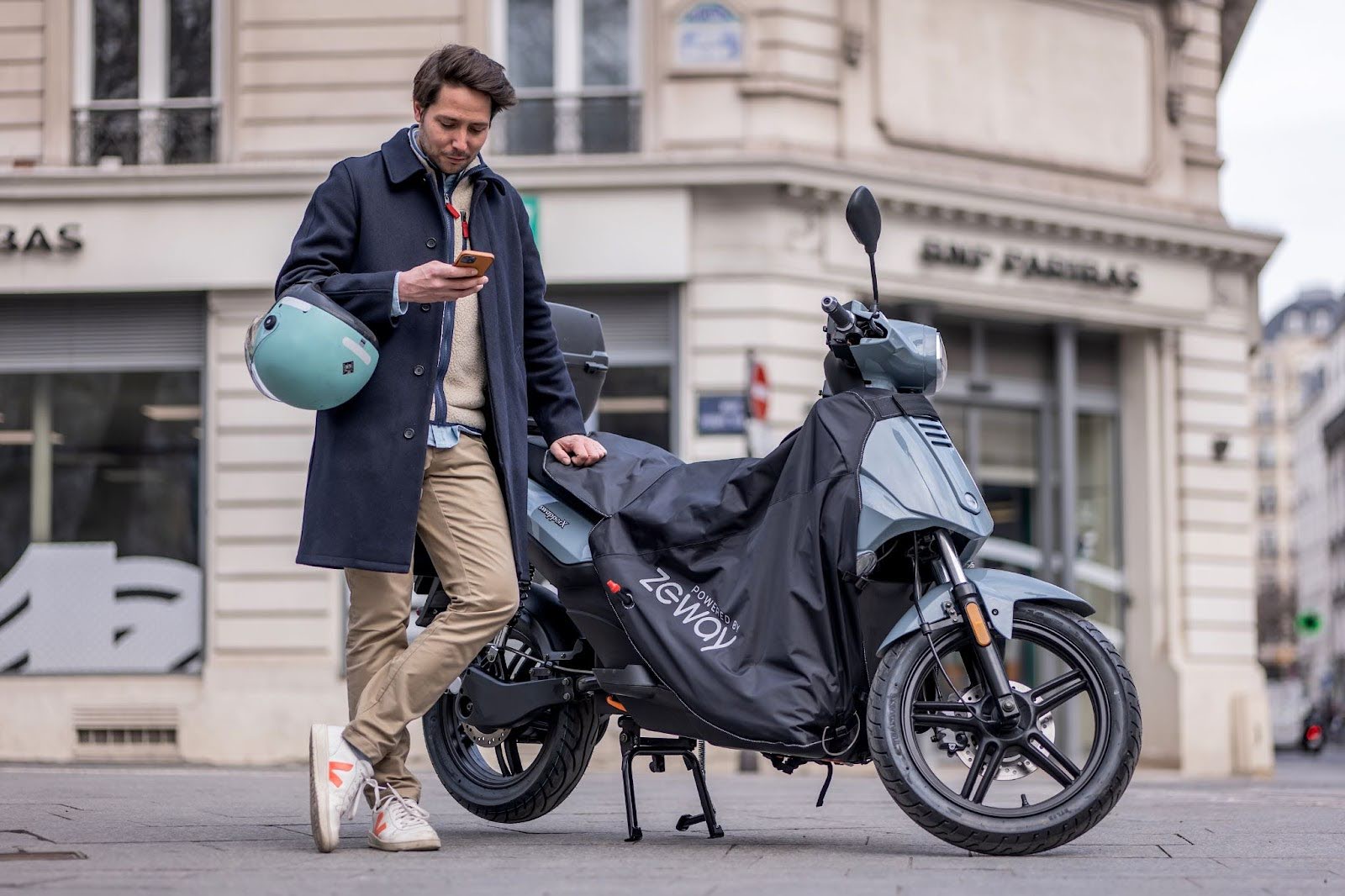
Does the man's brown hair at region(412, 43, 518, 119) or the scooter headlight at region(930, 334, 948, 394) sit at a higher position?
the man's brown hair at region(412, 43, 518, 119)

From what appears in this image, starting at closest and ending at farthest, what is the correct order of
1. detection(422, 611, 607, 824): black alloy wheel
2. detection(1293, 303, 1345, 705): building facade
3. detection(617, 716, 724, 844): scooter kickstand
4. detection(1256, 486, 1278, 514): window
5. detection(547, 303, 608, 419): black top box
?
detection(617, 716, 724, 844): scooter kickstand, detection(422, 611, 607, 824): black alloy wheel, detection(547, 303, 608, 419): black top box, detection(1293, 303, 1345, 705): building facade, detection(1256, 486, 1278, 514): window

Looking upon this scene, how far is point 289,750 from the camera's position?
47.5ft

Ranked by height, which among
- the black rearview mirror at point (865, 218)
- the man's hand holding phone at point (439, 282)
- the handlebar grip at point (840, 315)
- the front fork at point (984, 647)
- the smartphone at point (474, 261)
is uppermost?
the black rearview mirror at point (865, 218)

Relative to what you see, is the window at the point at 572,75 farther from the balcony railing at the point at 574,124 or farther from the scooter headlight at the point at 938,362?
the scooter headlight at the point at 938,362

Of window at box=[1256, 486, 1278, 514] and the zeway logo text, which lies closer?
the zeway logo text

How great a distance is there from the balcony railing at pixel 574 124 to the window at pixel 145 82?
2.51 meters

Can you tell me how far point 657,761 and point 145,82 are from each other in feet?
39.4

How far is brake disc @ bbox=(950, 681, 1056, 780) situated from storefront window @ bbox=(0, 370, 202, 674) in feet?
37.3

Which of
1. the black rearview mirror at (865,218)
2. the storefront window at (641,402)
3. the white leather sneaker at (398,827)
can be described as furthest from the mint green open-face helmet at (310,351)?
the storefront window at (641,402)

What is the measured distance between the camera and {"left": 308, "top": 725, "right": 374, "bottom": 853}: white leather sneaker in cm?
473

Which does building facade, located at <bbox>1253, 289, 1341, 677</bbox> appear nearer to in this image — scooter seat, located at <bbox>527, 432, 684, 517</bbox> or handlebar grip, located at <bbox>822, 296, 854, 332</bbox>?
scooter seat, located at <bbox>527, 432, 684, 517</bbox>

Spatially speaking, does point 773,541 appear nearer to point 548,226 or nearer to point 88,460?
point 548,226

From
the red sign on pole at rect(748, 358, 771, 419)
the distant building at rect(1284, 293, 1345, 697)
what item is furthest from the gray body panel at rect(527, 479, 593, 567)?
the distant building at rect(1284, 293, 1345, 697)

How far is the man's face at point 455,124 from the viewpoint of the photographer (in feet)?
16.3
